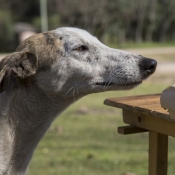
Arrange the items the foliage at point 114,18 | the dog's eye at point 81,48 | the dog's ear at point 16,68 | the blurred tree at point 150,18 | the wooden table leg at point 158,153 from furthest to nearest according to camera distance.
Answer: the blurred tree at point 150,18 → the foliage at point 114,18 → the wooden table leg at point 158,153 → the dog's eye at point 81,48 → the dog's ear at point 16,68

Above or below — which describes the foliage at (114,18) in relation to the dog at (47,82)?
below

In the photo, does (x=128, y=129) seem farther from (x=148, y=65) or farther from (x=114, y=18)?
(x=114, y=18)

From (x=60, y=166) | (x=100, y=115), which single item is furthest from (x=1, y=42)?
(x=60, y=166)

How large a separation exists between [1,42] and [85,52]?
110 ft

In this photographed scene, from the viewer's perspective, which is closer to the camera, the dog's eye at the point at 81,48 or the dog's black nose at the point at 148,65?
the dog's black nose at the point at 148,65

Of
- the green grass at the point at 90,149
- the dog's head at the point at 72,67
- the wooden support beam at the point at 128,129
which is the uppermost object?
the dog's head at the point at 72,67

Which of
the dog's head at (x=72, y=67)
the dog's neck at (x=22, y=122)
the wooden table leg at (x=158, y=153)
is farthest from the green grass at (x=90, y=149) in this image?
the dog's head at (x=72, y=67)

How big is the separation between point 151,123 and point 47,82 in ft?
2.61

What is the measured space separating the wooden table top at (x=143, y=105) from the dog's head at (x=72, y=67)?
0.18 meters

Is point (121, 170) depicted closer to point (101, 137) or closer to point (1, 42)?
point (101, 137)

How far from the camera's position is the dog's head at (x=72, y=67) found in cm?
353

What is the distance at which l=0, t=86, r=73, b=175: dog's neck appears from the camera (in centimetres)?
354

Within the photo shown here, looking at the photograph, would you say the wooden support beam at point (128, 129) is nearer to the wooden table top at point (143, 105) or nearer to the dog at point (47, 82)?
the wooden table top at point (143, 105)

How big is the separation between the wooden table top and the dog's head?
0.18m
